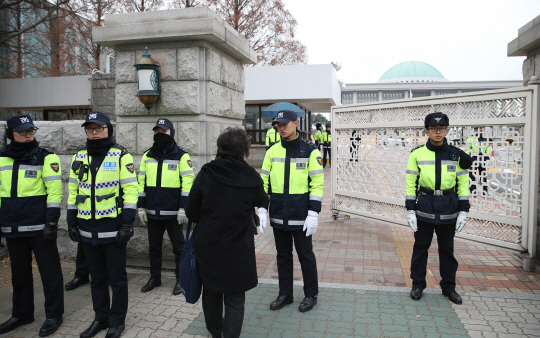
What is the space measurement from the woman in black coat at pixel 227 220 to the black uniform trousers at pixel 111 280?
3.38 feet

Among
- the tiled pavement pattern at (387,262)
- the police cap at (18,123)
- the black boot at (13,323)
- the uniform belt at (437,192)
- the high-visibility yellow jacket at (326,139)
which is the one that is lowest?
the black boot at (13,323)

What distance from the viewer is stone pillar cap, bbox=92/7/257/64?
194 inches

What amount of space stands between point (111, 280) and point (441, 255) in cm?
342

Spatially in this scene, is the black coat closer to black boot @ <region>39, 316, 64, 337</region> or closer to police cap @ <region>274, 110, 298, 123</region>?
police cap @ <region>274, 110, 298, 123</region>

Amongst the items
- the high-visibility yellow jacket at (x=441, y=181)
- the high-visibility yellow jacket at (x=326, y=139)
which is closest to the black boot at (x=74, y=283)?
the high-visibility yellow jacket at (x=441, y=181)

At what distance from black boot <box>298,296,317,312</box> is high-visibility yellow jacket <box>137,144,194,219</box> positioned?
1.73m

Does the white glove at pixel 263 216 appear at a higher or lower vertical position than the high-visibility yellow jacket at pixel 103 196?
lower

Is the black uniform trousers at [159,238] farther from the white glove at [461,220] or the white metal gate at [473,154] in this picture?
the white metal gate at [473,154]

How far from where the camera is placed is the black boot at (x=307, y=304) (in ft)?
13.0

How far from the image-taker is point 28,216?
12.1ft

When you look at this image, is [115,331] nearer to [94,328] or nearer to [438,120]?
[94,328]

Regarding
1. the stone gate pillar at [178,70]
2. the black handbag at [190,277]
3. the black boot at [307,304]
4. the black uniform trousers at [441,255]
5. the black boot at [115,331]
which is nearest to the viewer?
the black handbag at [190,277]

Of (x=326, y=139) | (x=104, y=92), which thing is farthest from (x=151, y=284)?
(x=326, y=139)

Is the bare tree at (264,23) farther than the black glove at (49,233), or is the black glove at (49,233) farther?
the bare tree at (264,23)
